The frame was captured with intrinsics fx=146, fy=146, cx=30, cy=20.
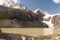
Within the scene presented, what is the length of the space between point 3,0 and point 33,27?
47.9 inches

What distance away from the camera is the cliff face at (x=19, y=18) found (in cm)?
392

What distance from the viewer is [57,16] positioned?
429cm

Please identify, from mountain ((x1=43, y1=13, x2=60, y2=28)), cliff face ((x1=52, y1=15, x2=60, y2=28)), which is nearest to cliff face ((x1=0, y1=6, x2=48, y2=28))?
mountain ((x1=43, y1=13, x2=60, y2=28))

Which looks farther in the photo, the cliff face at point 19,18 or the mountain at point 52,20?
the mountain at point 52,20

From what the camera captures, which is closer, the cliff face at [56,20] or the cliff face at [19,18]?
the cliff face at [19,18]

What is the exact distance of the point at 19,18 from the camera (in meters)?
4.13

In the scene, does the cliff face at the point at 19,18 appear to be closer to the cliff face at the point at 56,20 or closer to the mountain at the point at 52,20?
the mountain at the point at 52,20

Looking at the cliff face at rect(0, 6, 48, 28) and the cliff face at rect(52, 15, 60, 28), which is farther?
the cliff face at rect(52, 15, 60, 28)

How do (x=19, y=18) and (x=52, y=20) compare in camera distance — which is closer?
(x=19, y=18)

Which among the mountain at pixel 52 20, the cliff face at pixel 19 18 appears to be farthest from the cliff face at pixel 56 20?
the cliff face at pixel 19 18

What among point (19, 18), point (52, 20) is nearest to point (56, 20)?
point (52, 20)

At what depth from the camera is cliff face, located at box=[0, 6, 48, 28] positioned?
3.92 metres

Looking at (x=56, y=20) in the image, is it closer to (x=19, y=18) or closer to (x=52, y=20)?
(x=52, y=20)

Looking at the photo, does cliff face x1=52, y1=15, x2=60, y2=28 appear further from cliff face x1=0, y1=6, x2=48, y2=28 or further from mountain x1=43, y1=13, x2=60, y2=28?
cliff face x1=0, y1=6, x2=48, y2=28
